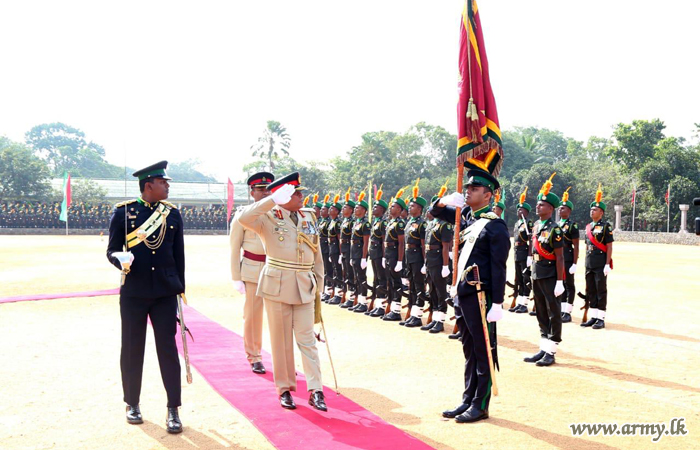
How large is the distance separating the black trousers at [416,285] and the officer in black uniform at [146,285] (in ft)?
16.7

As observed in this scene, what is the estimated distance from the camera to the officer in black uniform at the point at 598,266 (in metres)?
9.42

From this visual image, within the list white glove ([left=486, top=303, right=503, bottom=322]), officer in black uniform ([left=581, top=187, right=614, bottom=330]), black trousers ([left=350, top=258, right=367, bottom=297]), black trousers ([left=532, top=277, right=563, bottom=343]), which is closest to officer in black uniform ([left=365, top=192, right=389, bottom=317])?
black trousers ([left=350, top=258, right=367, bottom=297])

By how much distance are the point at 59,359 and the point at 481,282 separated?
15.4 ft

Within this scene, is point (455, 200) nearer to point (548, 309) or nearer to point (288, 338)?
point (288, 338)

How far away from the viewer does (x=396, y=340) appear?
825cm

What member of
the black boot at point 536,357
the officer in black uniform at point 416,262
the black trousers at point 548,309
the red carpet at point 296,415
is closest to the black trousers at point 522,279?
the officer in black uniform at point 416,262

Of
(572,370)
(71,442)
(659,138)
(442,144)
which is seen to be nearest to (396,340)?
(572,370)

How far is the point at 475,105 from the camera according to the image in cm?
560

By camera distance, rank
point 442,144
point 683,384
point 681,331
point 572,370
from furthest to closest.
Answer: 1. point 442,144
2. point 681,331
3. point 572,370
4. point 683,384

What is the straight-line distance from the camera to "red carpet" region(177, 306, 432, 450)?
4383 millimetres

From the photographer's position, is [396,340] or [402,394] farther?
[396,340]

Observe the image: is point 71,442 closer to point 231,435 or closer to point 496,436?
point 231,435

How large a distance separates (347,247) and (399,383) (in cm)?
552

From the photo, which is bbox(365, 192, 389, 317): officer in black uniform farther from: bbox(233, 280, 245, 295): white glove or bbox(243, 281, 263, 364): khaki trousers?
bbox(233, 280, 245, 295): white glove
